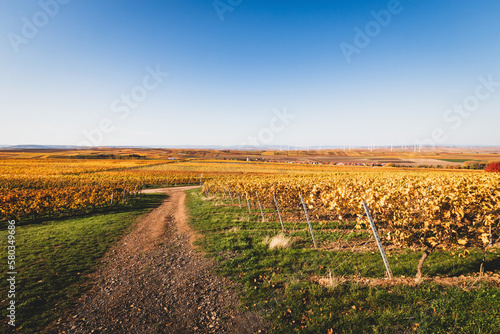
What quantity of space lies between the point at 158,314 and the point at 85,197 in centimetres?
1921

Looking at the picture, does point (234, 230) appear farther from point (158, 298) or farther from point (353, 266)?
point (353, 266)

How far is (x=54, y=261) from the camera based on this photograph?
29.0ft

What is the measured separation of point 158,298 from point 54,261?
6.05m

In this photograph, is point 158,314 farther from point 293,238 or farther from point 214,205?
point 214,205

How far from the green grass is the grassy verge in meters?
5.09

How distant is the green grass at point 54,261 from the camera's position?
5.86m

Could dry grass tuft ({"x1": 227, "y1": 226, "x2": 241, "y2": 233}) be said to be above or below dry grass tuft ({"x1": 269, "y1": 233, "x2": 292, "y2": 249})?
below

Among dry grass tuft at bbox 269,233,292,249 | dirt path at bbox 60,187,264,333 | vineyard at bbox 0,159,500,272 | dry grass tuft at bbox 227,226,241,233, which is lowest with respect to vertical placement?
dry grass tuft at bbox 227,226,241,233

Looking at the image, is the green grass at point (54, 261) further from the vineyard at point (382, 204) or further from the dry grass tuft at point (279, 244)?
the dry grass tuft at point (279, 244)

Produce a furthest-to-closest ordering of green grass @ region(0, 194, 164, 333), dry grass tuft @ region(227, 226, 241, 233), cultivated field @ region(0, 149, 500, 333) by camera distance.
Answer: dry grass tuft @ region(227, 226, 241, 233)
green grass @ region(0, 194, 164, 333)
cultivated field @ region(0, 149, 500, 333)

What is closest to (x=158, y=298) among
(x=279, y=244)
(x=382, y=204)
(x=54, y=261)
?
(x=279, y=244)

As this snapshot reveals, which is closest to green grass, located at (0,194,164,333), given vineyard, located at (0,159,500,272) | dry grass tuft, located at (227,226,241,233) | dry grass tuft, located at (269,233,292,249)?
vineyard, located at (0,159,500,272)

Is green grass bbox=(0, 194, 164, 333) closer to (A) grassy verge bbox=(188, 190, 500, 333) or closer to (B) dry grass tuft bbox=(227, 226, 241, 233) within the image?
(A) grassy verge bbox=(188, 190, 500, 333)

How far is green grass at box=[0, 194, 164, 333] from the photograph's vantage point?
19.2 feet
